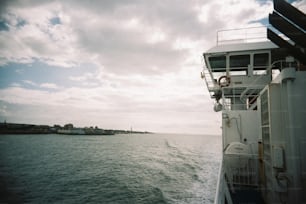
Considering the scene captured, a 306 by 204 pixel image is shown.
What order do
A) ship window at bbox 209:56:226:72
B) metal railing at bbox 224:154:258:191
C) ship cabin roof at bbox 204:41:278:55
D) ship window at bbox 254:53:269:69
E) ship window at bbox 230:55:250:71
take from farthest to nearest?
1. ship window at bbox 209:56:226:72
2. ship window at bbox 230:55:250:71
3. ship window at bbox 254:53:269:69
4. ship cabin roof at bbox 204:41:278:55
5. metal railing at bbox 224:154:258:191

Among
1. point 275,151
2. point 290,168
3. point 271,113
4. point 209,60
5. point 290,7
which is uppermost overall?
point 209,60

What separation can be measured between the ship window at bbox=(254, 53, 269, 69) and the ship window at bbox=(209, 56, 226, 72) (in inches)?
75.2

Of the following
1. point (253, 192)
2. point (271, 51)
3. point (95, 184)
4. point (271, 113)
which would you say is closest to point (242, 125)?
point (253, 192)

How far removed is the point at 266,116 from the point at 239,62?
7236mm

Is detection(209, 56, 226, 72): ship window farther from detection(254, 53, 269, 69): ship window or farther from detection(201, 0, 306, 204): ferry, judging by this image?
detection(254, 53, 269, 69): ship window

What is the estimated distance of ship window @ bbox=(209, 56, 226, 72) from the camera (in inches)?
464

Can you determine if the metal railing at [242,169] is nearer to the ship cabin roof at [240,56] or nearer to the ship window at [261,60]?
the ship cabin roof at [240,56]

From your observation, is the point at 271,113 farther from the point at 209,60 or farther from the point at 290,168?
the point at 209,60

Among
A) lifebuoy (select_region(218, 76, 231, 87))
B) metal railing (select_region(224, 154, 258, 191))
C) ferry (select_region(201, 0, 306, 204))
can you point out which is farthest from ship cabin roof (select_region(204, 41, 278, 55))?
metal railing (select_region(224, 154, 258, 191))

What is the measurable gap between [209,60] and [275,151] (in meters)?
8.70

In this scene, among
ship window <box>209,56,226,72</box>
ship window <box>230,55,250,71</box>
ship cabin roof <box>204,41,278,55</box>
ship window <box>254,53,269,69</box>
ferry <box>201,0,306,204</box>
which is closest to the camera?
ferry <box>201,0,306,204</box>

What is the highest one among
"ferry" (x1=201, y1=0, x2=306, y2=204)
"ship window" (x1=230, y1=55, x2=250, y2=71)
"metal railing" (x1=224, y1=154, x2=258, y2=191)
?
"ship window" (x1=230, y1=55, x2=250, y2=71)

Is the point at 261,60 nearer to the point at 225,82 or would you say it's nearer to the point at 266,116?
the point at 225,82

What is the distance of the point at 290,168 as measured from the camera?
4023mm
